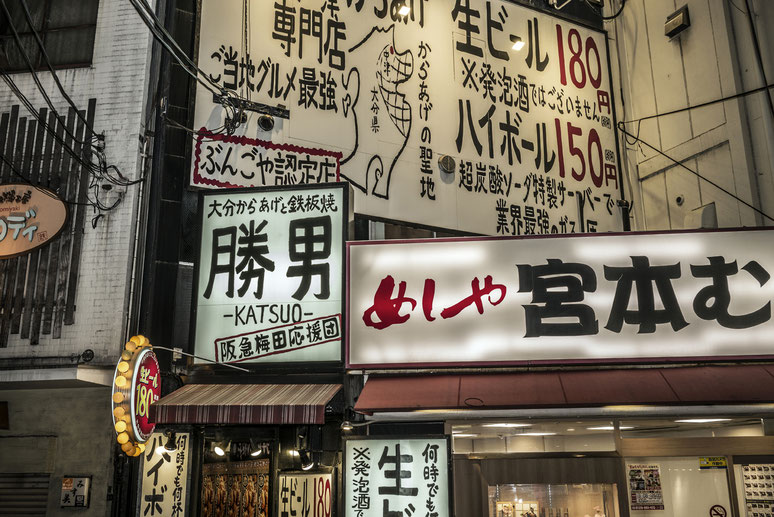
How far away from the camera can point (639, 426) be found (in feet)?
29.8

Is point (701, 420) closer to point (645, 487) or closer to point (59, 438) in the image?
point (645, 487)

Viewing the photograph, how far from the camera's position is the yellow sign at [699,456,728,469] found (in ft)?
29.2

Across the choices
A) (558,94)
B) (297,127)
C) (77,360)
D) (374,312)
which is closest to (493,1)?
(558,94)

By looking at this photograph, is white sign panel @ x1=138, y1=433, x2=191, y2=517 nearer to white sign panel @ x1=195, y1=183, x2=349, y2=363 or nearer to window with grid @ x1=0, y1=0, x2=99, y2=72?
white sign panel @ x1=195, y1=183, x2=349, y2=363

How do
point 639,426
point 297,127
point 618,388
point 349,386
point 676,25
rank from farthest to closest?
point 676,25 < point 297,127 < point 349,386 < point 639,426 < point 618,388

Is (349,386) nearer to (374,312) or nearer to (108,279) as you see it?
(374,312)

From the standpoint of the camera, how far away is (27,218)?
37.0 feet

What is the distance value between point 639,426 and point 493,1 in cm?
1005

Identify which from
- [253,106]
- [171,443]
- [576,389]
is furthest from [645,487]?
[253,106]

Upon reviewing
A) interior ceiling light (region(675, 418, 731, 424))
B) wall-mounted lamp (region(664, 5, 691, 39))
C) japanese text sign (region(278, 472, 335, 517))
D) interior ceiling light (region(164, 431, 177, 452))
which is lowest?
japanese text sign (region(278, 472, 335, 517))

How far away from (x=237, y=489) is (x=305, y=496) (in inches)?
76.9

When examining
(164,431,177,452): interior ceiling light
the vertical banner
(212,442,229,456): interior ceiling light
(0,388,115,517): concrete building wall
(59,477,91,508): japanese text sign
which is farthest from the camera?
the vertical banner

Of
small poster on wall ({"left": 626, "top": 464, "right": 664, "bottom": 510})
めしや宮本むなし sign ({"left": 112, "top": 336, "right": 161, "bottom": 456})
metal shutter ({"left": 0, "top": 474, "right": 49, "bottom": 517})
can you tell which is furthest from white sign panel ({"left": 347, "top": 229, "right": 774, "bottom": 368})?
metal shutter ({"left": 0, "top": 474, "right": 49, "bottom": 517})

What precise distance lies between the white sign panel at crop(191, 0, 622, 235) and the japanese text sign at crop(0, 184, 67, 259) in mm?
2599
